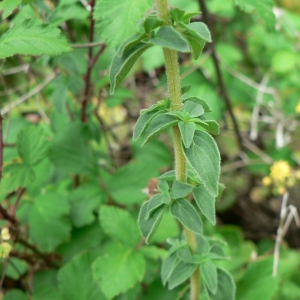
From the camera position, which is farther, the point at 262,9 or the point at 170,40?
the point at 262,9

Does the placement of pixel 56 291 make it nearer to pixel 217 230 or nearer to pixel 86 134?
pixel 86 134

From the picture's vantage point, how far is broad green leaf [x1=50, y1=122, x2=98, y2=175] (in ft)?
3.40

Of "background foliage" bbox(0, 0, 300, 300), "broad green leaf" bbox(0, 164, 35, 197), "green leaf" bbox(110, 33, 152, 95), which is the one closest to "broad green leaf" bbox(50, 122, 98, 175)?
"background foliage" bbox(0, 0, 300, 300)

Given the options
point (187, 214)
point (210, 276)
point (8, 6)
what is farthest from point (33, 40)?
point (210, 276)

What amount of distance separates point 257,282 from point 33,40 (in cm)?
69

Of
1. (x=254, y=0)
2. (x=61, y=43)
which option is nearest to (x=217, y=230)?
(x=254, y=0)

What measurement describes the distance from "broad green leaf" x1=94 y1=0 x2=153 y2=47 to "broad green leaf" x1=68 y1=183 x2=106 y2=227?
1.44ft

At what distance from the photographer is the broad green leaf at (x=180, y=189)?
603mm

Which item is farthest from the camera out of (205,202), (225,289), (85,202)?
(85,202)

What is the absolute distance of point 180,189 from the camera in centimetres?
61

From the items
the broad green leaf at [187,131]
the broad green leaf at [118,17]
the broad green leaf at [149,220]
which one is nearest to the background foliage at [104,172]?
the broad green leaf at [118,17]

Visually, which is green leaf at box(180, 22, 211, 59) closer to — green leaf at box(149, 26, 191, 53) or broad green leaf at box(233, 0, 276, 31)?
green leaf at box(149, 26, 191, 53)

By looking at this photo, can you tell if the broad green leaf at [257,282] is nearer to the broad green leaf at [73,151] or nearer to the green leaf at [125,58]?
the broad green leaf at [73,151]

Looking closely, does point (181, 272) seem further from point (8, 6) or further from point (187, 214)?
point (8, 6)
